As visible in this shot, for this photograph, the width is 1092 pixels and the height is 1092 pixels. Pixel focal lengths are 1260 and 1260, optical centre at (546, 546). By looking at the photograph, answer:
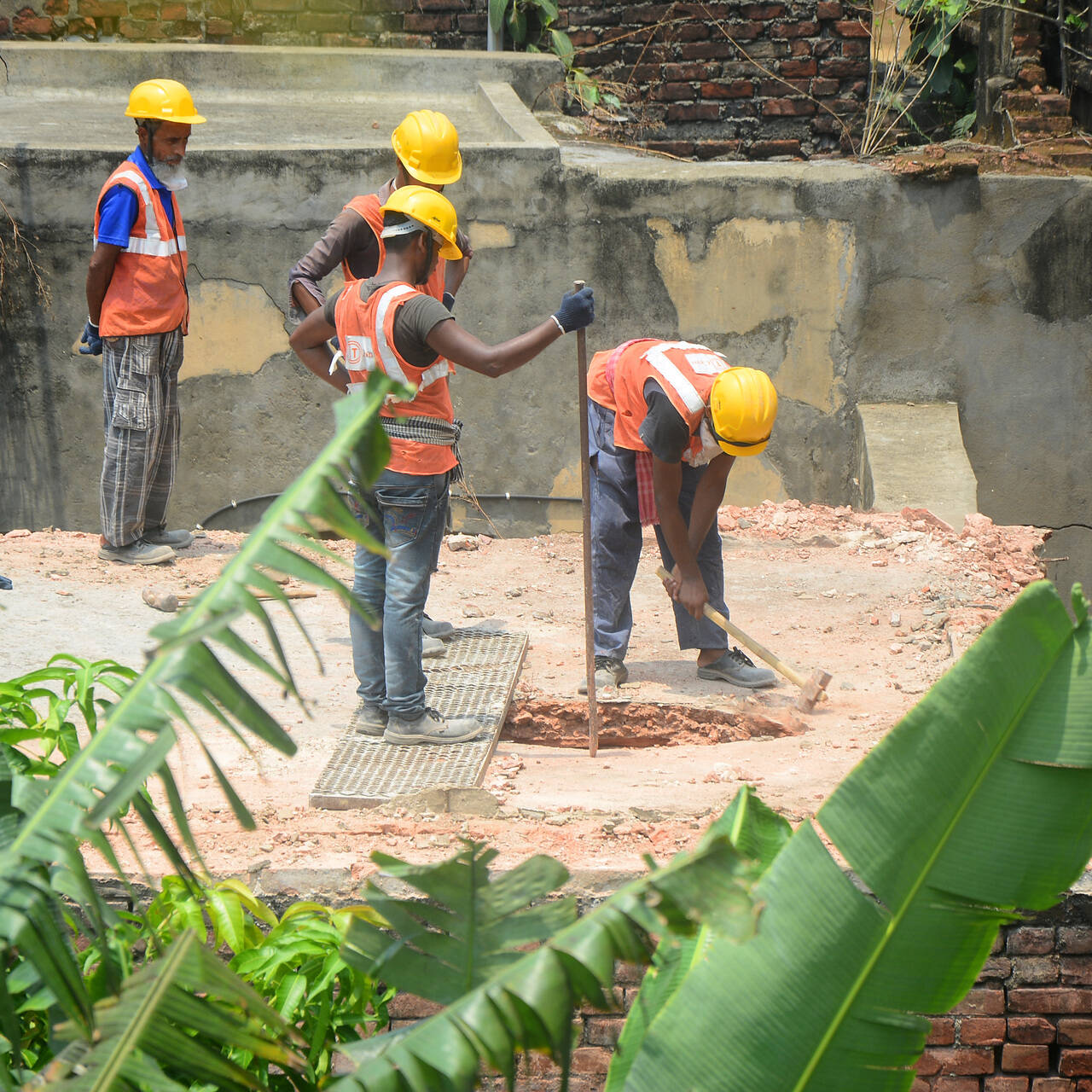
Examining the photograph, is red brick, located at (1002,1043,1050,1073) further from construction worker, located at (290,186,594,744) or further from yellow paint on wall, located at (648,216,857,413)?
yellow paint on wall, located at (648,216,857,413)

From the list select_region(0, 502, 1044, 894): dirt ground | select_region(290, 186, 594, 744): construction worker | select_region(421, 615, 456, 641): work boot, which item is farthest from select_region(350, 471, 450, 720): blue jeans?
select_region(421, 615, 456, 641): work boot

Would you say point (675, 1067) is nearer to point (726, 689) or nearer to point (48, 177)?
point (726, 689)

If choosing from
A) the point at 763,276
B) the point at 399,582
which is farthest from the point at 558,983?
the point at 763,276

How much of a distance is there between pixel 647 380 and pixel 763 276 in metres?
2.98

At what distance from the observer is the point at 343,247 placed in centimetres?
533

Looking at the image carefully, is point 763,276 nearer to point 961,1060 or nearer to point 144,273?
point 144,273

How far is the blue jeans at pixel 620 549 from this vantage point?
16.5ft

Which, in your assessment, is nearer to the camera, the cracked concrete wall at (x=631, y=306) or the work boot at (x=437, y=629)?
the work boot at (x=437, y=629)

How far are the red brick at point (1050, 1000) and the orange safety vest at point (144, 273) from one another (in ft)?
14.7

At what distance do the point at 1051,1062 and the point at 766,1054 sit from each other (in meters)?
1.75

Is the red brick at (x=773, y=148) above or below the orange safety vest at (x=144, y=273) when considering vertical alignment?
above

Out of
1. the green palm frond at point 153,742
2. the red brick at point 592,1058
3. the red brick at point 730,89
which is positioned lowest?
the red brick at point 592,1058

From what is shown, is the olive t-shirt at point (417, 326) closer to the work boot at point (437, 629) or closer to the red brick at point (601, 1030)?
the work boot at point (437, 629)

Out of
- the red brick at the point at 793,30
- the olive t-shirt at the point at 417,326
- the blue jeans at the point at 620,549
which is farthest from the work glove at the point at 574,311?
the red brick at the point at 793,30
